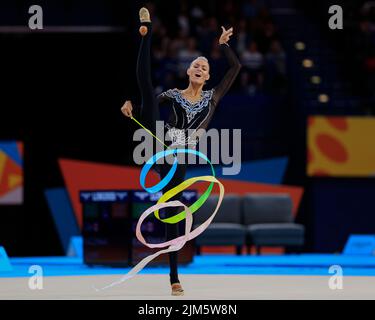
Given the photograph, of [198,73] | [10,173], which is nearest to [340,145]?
[10,173]

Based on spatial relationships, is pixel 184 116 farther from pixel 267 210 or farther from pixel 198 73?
pixel 267 210

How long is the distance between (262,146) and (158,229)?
390cm

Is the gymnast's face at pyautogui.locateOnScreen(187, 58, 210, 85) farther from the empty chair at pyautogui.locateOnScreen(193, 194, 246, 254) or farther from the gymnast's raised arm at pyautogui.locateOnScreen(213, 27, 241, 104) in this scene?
the empty chair at pyautogui.locateOnScreen(193, 194, 246, 254)

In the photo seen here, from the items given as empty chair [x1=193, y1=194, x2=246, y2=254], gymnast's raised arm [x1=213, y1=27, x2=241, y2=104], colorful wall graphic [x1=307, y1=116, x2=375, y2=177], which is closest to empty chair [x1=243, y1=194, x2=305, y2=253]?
empty chair [x1=193, y1=194, x2=246, y2=254]

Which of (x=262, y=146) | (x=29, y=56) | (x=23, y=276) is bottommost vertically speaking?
(x=23, y=276)

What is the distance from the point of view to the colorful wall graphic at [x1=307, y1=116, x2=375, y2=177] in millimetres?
14641

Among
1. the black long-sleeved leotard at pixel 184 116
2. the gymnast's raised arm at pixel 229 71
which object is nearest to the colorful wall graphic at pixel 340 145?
the gymnast's raised arm at pixel 229 71

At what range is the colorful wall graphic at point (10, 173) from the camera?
14.7 m

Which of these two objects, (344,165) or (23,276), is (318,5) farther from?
(23,276)

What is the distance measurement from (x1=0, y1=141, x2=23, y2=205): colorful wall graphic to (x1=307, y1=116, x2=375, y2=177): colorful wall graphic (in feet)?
14.7

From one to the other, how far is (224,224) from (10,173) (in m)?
3.44

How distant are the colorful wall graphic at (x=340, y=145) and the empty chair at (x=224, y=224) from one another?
1387 millimetres
